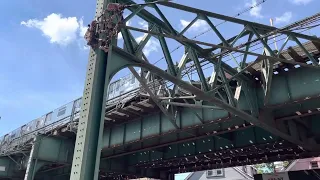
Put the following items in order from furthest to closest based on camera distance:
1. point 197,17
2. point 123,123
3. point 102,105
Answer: point 123,123 < point 197,17 < point 102,105

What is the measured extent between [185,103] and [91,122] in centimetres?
615

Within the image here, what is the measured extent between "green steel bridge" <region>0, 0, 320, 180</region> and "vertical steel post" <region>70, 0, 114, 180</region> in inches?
1.0

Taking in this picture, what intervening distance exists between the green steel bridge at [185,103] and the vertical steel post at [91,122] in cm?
2

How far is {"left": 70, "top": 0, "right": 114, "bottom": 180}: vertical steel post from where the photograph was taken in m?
7.39

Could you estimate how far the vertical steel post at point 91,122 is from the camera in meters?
A: 7.39

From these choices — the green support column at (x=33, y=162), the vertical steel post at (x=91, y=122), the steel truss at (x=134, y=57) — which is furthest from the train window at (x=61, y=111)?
the vertical steel post at (x=91, y=122)

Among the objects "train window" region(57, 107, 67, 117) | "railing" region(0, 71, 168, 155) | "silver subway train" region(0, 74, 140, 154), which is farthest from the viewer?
"train window" region(57, 107, 67, 117)

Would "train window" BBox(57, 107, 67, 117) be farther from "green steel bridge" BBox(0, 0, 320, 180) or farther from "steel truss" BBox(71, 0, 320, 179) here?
"steel truss" BBox(71, 0, 320, 179)

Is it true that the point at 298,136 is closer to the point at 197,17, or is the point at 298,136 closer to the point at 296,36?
the point at 296,36

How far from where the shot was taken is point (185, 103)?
523 inches

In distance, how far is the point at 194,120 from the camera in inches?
631

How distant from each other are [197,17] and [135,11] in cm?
220

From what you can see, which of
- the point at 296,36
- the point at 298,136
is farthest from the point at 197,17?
the point at 298,136

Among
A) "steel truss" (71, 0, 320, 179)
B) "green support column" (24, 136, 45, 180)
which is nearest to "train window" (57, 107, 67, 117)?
"green support column" (24, 136, 45, 180)
